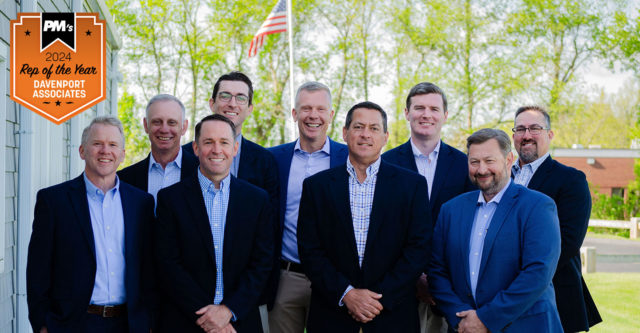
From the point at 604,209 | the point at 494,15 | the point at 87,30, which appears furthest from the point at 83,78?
the point at 604,209

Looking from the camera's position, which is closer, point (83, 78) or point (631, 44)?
point (83, 78)

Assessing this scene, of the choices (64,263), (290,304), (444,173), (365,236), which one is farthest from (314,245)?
(64,263)

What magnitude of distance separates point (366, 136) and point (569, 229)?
5.22 ft

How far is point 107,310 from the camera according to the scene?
3.42m

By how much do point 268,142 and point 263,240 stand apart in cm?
2275

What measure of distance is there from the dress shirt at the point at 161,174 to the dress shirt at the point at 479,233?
2.04 metres

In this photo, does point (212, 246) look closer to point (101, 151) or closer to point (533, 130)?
point (101, 151)

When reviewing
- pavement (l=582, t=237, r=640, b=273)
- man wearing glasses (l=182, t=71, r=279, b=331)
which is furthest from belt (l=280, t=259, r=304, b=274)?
pavement (l=582, t=237, r=640, b=273)

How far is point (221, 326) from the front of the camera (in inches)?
138

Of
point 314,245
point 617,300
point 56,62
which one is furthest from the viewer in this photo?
point 617,300

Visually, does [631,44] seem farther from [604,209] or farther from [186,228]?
[186,228]

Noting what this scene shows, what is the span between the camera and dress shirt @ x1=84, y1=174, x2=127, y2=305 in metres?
3.42

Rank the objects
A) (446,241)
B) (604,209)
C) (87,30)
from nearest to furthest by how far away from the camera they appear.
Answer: (446,241)
(87,30)
(604,209)

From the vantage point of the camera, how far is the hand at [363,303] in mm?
3543
